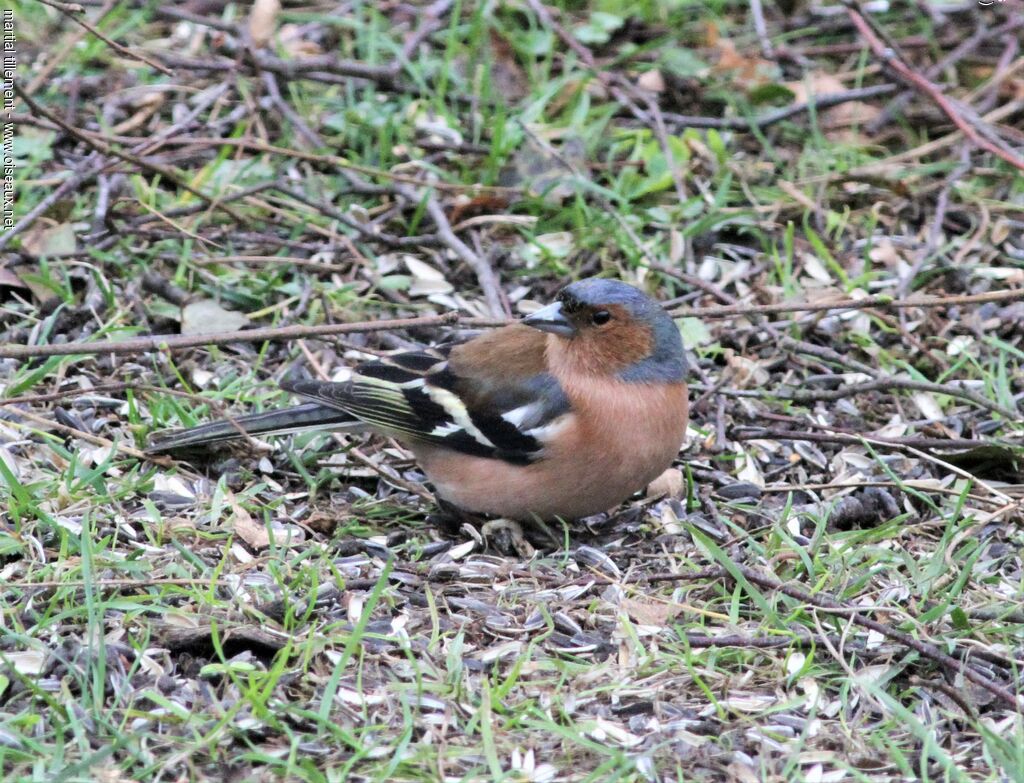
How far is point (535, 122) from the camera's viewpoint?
597 centimetres

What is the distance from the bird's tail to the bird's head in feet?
2.37

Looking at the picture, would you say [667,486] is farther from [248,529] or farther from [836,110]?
[836,110]

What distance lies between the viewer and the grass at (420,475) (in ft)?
10.4

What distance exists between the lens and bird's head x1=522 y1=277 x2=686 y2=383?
163 inches

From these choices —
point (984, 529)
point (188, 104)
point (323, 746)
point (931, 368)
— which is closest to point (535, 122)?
point (188, 104)

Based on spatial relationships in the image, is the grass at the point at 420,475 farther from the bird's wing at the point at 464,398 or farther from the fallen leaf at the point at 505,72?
the bird's wing at the point at 464,398

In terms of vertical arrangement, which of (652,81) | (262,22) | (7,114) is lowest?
(652,81)

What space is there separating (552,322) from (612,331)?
7.5 inches

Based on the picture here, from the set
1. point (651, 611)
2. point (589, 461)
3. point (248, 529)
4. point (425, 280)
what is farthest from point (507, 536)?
point (425, 280)

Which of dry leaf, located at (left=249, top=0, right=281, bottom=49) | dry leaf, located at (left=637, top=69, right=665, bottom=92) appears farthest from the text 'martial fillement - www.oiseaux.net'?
dry leaf, located at (left=637, top=69, right=665, bottom=92)

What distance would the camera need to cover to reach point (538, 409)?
4.12m

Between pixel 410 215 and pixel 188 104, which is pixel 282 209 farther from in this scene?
pixel 188 104

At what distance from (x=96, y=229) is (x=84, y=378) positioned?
2.93 feet

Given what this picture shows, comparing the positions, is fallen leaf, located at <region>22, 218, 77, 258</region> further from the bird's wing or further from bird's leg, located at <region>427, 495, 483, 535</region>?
bird's leg, located at <region>427, 495, 483, 535</region>
